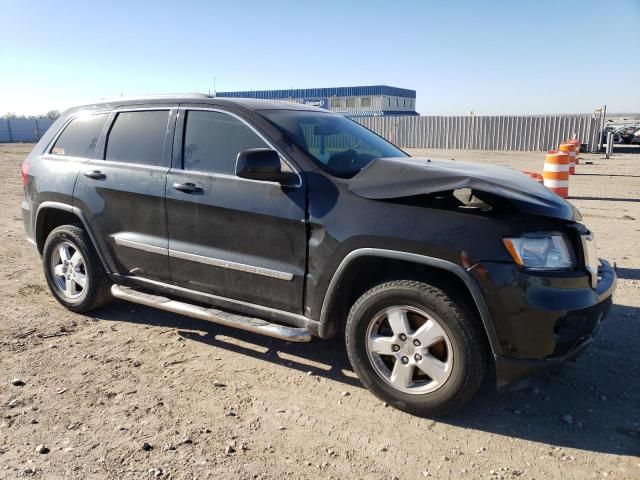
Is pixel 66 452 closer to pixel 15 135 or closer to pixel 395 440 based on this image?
pixel 395 440

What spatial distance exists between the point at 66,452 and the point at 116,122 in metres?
2.78

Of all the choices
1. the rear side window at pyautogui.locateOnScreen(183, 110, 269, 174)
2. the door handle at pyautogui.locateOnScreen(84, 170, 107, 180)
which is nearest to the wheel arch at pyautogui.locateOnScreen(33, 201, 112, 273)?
the door handle at pyautogui.locateOnScreen(84, 170, 107, 180)

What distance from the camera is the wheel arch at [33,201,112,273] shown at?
4590mm

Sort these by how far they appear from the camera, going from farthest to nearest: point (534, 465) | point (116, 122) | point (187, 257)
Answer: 1. point (116, 122)
2. point (187, 257)
3. point (534, 465)

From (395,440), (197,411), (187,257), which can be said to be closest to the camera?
(395,440)

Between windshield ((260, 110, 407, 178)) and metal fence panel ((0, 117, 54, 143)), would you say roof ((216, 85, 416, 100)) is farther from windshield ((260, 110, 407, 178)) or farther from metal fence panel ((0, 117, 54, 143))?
windshield ((260, 110, 407, 178))

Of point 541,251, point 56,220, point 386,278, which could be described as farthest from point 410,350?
point 56,220

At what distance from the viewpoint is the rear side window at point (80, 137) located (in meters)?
4.70

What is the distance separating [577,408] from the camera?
3348 mm

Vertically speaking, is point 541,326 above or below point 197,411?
above

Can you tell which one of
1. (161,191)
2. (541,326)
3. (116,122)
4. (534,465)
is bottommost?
(534,465)

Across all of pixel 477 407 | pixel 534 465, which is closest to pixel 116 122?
pixel 477 407

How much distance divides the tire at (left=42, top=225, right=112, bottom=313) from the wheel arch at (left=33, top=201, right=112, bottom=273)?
0.09 metres

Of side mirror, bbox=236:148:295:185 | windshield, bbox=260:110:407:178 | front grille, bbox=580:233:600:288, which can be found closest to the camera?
front grille, bbox=580:233:600:288
